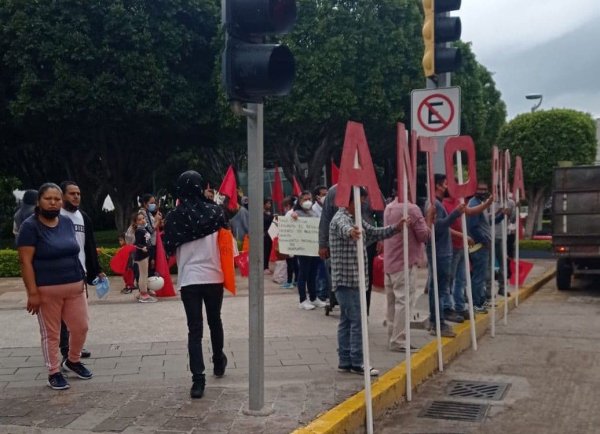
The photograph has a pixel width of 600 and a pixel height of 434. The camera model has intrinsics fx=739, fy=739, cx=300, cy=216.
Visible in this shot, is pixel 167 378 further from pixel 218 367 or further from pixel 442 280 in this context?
pixel 442 280

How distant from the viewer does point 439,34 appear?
26.5 feet

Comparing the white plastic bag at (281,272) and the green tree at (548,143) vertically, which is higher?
the green tree at (548,143)

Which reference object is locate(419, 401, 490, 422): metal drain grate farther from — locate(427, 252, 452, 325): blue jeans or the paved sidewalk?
locate(427, 252, 452, 325): blue jeans

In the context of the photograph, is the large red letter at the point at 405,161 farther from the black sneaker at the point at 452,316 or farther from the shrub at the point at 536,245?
the shrub at the point at 536,245

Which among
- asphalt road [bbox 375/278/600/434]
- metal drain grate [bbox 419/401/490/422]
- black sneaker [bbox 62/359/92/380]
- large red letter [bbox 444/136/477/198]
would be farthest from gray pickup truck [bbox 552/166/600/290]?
black sneaker [bbox 62/359/92/380]

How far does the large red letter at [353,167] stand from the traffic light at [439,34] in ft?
10.1

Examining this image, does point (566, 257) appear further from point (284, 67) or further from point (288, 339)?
point (284, 67)

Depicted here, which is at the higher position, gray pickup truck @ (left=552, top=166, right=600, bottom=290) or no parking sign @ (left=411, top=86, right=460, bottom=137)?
no parking sign @ (left=411, top=86, right=460, bottom=137)

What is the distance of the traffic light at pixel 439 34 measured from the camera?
802cm

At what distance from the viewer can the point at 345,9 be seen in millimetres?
23094

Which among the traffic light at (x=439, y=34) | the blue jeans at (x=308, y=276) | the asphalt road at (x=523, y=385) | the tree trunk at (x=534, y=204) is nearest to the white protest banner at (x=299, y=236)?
the blue jeans at (x=308, y=276)

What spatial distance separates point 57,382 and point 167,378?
87cm

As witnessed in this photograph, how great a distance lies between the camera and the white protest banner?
33.0 feet

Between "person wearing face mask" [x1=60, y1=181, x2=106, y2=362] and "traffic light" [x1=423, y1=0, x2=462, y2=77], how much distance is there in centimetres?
397
